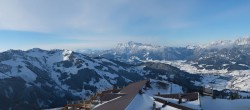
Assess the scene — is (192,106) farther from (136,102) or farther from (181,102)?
(136,102)

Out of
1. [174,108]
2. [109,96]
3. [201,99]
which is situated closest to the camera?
[174,108]

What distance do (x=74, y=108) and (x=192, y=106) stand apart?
31.7m

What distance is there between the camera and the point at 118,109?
254 ft

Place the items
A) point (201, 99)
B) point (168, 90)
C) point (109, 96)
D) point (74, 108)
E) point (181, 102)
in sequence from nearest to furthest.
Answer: point (181, 102) < point (201, 99) < point (74, 108) < point (109, 96) < point (168, 90)

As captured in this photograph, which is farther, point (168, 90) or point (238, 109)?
point (168, 90)

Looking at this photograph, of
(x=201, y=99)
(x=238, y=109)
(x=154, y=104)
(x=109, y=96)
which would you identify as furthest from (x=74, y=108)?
(x=238, y=109)

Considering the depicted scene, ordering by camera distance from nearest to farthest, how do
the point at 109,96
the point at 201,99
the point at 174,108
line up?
1. the point at 174,108
2. the point at 201,99
3. the point at 109,96

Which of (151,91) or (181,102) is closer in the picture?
(181,102)

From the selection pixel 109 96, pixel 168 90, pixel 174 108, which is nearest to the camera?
pixel 174 108

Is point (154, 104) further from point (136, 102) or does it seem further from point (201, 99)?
point (201, 99)

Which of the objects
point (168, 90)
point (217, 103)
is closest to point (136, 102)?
point (217, 103)

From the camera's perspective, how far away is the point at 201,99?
83812 mm

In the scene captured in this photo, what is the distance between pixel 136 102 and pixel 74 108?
1887cm

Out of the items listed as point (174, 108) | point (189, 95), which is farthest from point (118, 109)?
point (189, 95)
